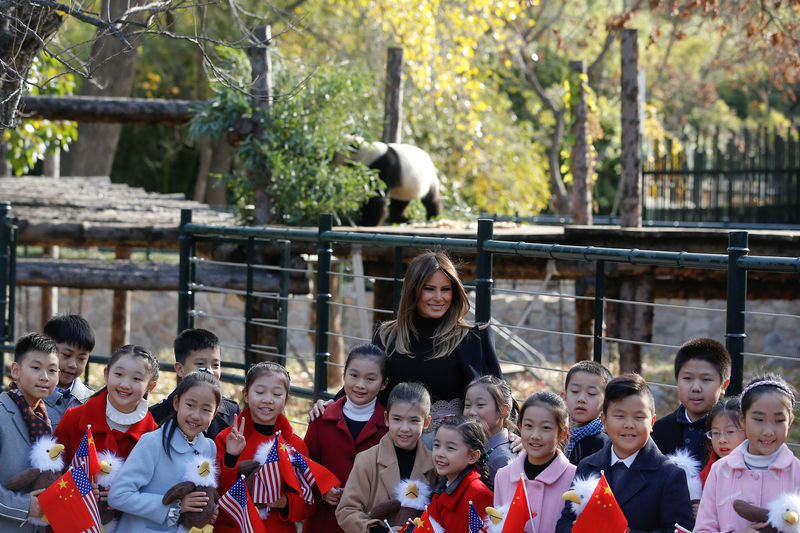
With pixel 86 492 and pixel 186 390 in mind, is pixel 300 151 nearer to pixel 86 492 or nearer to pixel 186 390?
pixel 186 390

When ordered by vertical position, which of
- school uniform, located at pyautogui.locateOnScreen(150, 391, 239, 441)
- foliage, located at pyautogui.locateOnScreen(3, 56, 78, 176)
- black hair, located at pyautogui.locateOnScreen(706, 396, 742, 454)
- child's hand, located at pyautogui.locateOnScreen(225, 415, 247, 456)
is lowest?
child's hand, located at pyautogui.locateOnScreen(225, 415, 247, 456)

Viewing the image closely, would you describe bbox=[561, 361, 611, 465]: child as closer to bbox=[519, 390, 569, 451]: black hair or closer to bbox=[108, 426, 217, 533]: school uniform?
bbox=[519, 390, 569, 451]: black hair

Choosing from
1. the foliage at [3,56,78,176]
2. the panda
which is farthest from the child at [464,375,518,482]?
the foliage at [3,56,78,176]

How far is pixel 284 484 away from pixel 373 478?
1.13 feet

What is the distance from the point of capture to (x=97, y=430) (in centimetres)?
411

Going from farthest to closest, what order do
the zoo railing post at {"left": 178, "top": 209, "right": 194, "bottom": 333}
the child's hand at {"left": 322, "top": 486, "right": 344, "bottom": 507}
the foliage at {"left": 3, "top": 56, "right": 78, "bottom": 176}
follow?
the foliage at {"left": 3, "top": 56, "right": 78, "bottom": 176} < the zoo railing post at {"left": 178, "top": 209, "right": 194, "bottom": 333} < the child's hand at {"left": 322, "top": 486, "right": 344, "bottom": 507}

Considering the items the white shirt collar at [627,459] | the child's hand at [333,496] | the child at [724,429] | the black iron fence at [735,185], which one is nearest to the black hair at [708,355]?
the child at [724,429]

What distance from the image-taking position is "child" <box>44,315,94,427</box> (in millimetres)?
4590

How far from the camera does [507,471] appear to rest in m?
3.57

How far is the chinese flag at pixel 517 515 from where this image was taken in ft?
11.0

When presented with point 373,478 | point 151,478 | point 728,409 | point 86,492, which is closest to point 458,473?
point 373,478

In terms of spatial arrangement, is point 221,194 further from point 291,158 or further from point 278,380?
point 278,380

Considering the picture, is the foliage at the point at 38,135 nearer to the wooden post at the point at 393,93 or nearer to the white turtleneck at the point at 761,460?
the wooden post at the point at 393,93

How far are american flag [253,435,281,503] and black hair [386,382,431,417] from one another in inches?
17.9
